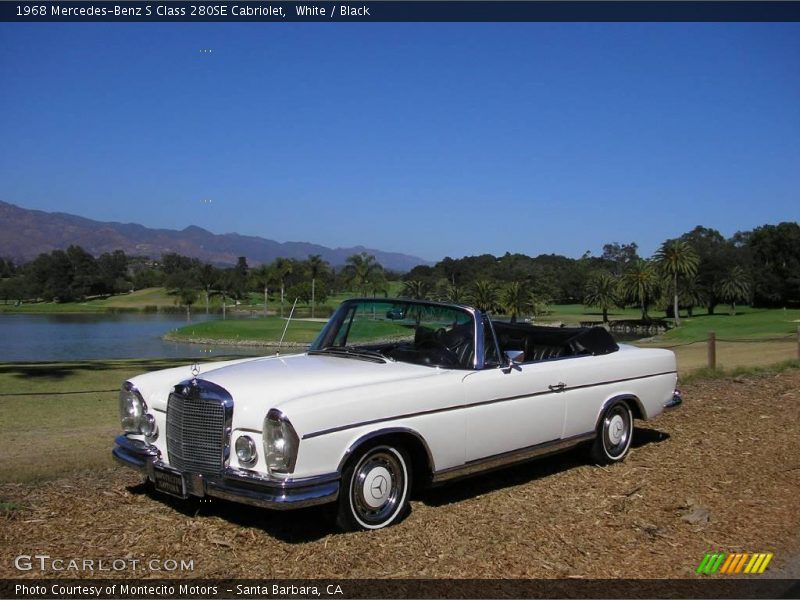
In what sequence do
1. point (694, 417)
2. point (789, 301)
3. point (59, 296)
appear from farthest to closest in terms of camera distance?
1. point (59, 296)
2. point (789, 301)
3. point (694, 417)

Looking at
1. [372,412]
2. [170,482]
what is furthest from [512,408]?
[170,482]

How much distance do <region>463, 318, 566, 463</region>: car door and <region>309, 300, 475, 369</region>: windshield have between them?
269 mm

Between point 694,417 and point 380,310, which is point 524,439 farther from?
point 694,417

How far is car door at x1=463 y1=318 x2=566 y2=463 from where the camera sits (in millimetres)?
5512

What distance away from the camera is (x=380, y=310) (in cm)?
647

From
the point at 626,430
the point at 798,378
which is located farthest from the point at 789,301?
the point at 626,430

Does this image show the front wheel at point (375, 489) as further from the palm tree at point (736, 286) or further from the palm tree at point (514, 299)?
the palm tree at point (736, 286)

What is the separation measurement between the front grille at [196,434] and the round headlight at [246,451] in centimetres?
13

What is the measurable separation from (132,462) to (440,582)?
8.05ft

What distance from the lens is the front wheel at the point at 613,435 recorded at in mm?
6898

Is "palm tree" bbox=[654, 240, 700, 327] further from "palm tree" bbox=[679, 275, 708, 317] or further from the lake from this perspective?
the lake

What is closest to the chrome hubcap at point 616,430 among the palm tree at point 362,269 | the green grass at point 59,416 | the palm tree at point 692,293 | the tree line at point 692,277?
the green grass at point 59,416

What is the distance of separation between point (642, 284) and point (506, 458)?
97614 mm

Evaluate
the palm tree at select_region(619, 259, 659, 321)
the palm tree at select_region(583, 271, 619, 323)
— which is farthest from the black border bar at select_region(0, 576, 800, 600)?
the palm tree at select_region(583, 271, 619, 323)
